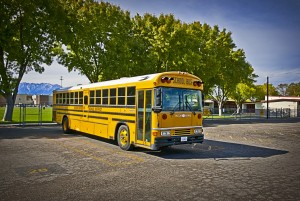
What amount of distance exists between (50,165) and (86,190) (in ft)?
9.50

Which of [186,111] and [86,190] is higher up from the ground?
[186,111]

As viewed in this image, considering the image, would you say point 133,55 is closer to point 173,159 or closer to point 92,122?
point 92,122

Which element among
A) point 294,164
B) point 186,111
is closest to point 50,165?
point 186,111

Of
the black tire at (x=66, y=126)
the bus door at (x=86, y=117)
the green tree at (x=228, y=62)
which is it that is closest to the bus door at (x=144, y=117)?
the bus door at (x=86, y=117)

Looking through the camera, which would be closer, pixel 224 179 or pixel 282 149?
pixel 224 179

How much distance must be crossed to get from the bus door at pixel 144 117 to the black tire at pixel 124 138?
2.59 ft

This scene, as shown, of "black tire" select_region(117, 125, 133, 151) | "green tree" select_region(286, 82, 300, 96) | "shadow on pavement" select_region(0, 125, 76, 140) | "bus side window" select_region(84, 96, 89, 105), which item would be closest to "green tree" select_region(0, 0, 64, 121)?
"shadow on pavement" select_region(0, 125, 76, 140)

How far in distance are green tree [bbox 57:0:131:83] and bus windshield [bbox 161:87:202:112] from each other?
17.8 metres

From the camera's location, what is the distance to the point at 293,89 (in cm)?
11000

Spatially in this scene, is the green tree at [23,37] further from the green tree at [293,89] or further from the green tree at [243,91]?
the green tree at [293,89]

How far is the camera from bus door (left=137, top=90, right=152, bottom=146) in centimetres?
935

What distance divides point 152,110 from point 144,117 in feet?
1.97

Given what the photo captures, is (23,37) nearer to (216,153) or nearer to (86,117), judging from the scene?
(86,117)

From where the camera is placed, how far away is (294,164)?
8414 mm
